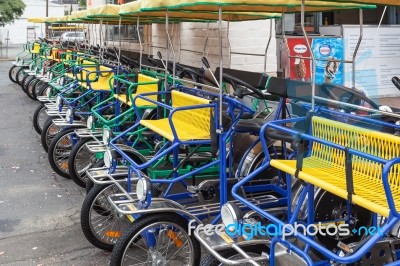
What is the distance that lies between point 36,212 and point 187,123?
199 centimetres

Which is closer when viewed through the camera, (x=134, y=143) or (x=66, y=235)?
(x=66, y=235)

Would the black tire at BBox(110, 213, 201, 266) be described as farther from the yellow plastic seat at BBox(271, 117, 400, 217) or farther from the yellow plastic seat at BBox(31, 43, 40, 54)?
the yellow plastic seat at BBox(31, 43, 40, 54)

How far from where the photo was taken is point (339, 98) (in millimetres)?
3834

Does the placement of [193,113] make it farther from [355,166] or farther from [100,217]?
[355,166]

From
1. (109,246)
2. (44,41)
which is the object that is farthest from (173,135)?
(44,41)

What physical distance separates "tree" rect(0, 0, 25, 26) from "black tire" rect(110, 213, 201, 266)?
31.2 metres

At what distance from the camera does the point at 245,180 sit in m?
3.04

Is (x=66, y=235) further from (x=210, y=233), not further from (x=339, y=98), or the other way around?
(x=339, y=98)

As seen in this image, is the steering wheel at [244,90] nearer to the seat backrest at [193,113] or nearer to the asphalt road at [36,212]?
the seat backrest at [193,113]

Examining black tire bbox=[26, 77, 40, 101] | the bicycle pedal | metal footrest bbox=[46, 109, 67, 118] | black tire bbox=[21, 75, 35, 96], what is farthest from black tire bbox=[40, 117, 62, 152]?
black tire bbox=[21, 75, 35, 96]

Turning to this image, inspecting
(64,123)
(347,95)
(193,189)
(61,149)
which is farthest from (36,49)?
(347,95)

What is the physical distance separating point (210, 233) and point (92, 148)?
2289 millimetres

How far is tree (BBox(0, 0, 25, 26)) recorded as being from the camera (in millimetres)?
31312

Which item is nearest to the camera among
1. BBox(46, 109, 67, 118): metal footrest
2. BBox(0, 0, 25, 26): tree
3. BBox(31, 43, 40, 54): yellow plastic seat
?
BBox(46, 109, 67, 118): metal footrest
